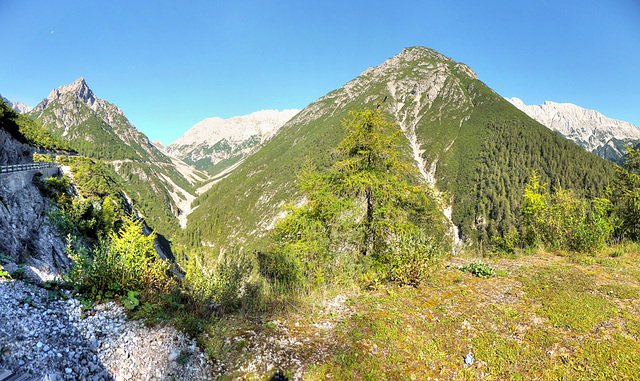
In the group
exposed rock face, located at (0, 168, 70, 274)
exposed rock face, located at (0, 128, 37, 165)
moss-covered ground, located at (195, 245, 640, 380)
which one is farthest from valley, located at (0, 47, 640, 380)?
exposed rock face, located at (0, 128, 37, 165)

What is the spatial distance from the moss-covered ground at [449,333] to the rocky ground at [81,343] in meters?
0.61

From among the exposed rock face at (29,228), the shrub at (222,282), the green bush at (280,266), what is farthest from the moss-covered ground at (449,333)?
the exposed rock face at (29,228)

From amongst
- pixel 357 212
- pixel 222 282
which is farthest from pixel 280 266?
pixel 357 212

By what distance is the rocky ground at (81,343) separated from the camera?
12.4 feet

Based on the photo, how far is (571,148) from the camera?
7037 inches

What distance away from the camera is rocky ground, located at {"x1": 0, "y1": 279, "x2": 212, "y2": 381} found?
12.4ft

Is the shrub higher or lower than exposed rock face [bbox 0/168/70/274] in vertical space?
lower

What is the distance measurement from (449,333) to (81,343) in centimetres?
719

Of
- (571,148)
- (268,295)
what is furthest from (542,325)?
(571,148)

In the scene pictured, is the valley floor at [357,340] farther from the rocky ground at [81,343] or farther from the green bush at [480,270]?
the green bush at [480,270]

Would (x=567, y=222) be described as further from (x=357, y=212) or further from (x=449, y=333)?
(x=449, y=333)

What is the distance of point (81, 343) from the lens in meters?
4.42

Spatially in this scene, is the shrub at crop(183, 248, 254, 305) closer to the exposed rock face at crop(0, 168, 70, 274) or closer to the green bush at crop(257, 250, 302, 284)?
the green bush at crop(257, 250, 302, 284)

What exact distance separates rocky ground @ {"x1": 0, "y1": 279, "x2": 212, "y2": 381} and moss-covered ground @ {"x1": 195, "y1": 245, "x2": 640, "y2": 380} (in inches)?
23.8
